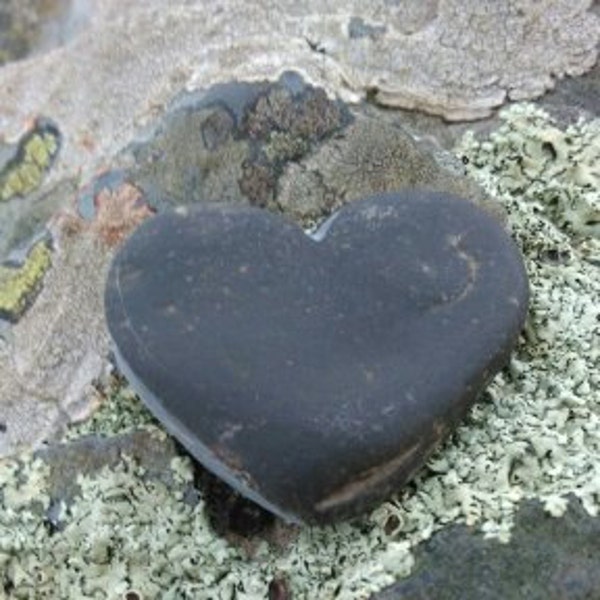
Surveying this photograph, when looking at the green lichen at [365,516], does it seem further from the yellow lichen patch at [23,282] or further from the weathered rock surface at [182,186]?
the yellow lichen patch at [23,282]

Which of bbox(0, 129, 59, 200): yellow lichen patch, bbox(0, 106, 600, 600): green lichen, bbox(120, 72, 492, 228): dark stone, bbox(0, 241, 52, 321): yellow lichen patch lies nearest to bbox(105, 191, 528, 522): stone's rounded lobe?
bbox(0, 106, 600, 600): green lichen

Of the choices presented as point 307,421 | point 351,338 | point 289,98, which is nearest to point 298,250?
point 351,338

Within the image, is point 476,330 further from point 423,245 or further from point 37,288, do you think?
point 37,288

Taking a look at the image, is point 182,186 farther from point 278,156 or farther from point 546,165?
point 546,165

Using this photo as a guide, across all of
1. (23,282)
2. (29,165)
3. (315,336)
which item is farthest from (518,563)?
(29,165)

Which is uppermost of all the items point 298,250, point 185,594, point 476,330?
point 298,250

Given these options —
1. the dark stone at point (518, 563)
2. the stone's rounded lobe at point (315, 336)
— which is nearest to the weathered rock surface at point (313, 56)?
the stone's rounded lobe at point (315, 336)

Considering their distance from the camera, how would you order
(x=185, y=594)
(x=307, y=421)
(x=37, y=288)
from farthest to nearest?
1. (x=37, y=288)
2. (x=185, y=594)
3. (x=307, y=421)
